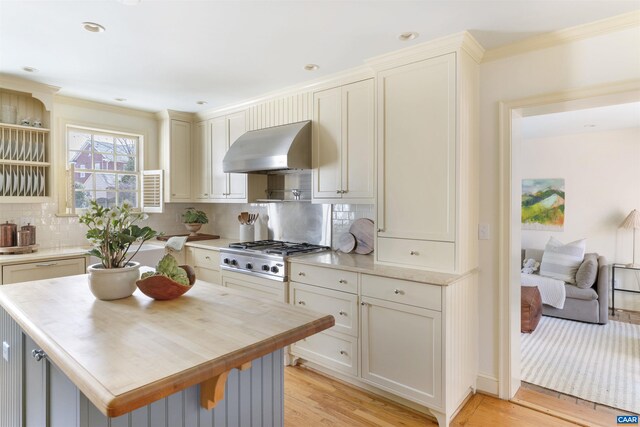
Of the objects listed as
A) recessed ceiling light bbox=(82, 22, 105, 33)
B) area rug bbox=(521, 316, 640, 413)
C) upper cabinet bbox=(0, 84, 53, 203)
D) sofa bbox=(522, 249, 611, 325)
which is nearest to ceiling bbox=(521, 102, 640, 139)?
sofa bbox=(522, 249, 611, 325)

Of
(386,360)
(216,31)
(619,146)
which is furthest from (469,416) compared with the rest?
(619,146)

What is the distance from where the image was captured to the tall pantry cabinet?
7.68ft

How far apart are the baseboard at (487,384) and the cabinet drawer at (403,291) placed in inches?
34.3

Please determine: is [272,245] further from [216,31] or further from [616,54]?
[616,54]

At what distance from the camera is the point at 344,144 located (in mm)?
3062

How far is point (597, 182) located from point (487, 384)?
13.4 ft

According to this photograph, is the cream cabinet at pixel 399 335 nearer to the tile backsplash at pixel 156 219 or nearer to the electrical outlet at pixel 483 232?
the electrical outlet at pixel 483 232

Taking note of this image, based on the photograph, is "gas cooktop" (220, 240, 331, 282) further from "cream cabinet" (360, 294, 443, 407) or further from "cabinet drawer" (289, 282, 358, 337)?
"cream cabinet" (360, 294, 443, 407)

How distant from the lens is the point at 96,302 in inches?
65.1

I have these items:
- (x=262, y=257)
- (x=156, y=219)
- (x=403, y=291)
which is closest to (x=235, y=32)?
(x=262, y=257)

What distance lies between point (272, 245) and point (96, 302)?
82.7 inches

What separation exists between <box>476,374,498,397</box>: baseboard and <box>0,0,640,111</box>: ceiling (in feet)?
7.72

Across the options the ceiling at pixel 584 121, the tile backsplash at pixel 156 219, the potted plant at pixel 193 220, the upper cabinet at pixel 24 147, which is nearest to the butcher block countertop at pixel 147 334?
the tile backsplash at pixel 156 219

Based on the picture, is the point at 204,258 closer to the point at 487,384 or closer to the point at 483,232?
the point at 483,232
